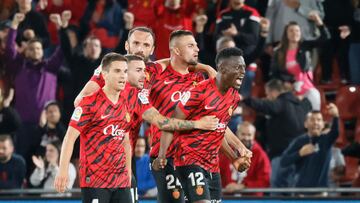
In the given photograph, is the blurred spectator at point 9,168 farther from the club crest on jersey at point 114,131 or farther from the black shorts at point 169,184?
the club crest on jersey at point 114,131

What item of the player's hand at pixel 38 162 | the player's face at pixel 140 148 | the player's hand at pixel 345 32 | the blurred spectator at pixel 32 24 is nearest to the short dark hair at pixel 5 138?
the player's hand at pixel 38 162

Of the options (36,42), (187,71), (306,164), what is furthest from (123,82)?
(36,42)

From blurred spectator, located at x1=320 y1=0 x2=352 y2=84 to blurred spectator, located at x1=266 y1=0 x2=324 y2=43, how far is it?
196 millimetres

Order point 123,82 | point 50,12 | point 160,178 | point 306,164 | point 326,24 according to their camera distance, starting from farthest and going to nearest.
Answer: point 50,12, point 326,24, point 306,164, point 160,178, point 123,82

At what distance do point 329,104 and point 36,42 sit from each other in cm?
432

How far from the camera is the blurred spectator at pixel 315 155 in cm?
1500

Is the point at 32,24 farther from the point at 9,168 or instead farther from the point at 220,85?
the point at 220,85

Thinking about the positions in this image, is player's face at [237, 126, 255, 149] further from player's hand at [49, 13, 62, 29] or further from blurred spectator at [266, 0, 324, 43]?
player's hand at [49, 13, 62, 29]

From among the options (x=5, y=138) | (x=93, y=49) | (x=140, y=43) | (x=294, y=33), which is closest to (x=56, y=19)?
(x=93, y=49)

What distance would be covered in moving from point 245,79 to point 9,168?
348 centimetres

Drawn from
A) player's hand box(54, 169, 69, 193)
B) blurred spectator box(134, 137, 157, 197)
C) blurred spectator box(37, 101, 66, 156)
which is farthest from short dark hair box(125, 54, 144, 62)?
blurred spectator box(37, 101, 66, 156)

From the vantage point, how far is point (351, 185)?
15.1 metres

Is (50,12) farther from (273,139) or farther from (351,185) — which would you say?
(351,185)

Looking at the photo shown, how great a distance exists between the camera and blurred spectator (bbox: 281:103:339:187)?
1500 cm
